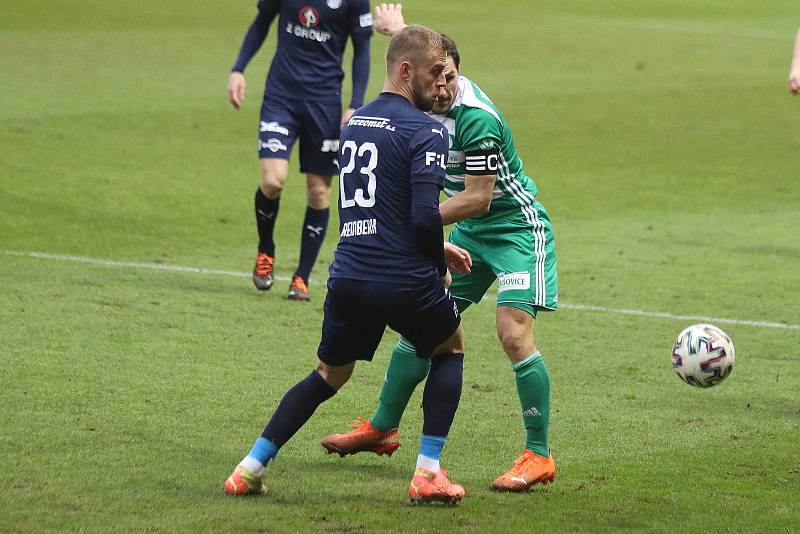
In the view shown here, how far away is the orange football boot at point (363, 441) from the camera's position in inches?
235

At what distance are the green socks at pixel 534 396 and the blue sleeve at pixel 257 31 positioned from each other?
4624mm

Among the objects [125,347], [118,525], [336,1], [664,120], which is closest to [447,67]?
[118,525]

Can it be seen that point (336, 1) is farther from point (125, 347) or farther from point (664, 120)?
point (664, 120)

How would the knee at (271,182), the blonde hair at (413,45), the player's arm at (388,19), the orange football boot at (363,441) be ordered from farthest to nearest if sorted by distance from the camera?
the knee at (271,182)
the player's arm at (388,19)
the orange football boot at (363,441)
the blonde hair at (413,45)

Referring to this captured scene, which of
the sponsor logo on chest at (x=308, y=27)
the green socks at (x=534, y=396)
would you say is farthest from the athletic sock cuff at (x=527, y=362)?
the sponsor logo on chest at (x=308, y=27)

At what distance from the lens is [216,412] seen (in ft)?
21.6

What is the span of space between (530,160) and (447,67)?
444 inches

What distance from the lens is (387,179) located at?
17.1ft

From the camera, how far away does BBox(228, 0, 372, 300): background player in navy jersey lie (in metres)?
9.52

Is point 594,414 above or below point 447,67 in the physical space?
below

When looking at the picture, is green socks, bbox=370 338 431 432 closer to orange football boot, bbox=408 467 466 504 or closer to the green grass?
the green grass

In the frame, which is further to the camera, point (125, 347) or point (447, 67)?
point (125, 347)

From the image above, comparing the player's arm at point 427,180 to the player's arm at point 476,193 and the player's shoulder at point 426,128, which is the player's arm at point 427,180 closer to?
the player's shoulder at point 426,128

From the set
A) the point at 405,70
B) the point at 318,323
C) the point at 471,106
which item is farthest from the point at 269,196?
the point at 405,70
